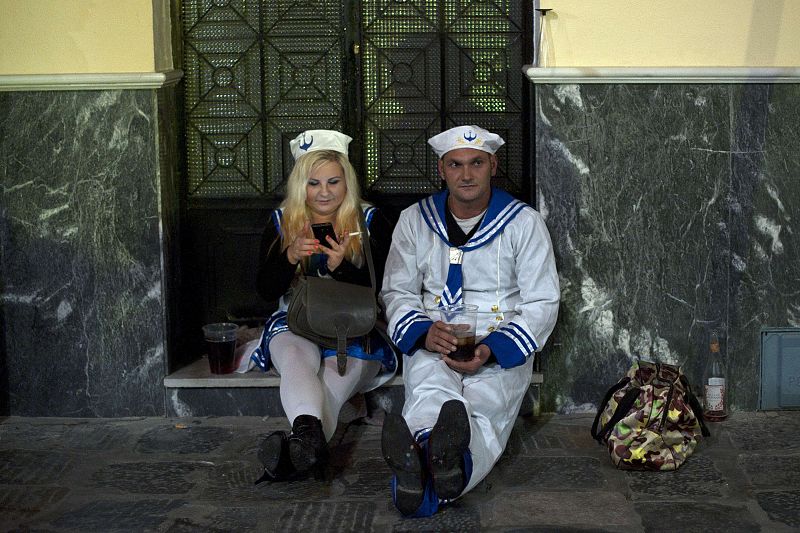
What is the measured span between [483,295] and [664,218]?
99cm

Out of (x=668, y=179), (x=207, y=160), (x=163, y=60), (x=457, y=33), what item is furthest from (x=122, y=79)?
(x=668, y=179)

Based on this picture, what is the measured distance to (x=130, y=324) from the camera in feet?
18.8

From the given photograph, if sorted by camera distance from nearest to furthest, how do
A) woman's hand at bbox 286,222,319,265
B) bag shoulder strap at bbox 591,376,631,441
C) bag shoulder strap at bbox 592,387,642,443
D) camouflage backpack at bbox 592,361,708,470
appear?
camouflage backpack at bbox 592,361,708,470
bag shoulder strap at bbox 592,387,642,443
bag shoulder strap at bbox 591,376,631,441
woman's hand at bbox 286,222,319,265

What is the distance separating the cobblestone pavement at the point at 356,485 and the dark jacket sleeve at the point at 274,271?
2.20ft

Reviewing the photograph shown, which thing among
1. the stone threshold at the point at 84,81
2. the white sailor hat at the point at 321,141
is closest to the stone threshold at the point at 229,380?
the white sailor hat at the point at 321,141

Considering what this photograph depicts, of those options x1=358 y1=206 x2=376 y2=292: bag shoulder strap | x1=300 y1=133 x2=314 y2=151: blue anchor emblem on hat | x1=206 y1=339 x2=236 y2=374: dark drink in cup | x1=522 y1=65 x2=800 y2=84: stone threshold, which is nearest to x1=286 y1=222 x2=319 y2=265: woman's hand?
x1=358 y1=206 x2=376 y2=292: bag shoulder strap

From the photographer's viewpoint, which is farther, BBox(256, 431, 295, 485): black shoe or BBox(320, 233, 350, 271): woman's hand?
BBox(320, 233, 350, 271): woman's hand

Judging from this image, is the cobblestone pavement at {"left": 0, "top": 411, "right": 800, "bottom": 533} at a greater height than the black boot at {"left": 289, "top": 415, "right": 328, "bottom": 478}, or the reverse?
the black boot at {"left": 289, "top": 415, "right": 328, "bottom": 478}

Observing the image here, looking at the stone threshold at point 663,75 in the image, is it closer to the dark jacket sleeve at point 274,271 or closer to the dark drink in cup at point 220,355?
the dark jacket sleeve at point 274,271

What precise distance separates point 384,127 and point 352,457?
1.80 metres

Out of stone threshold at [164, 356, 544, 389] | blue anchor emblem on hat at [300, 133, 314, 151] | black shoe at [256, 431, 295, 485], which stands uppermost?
blue anchor emblem on hat at [300, 133, 314, 151]

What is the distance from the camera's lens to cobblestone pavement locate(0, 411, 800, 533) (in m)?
4.40

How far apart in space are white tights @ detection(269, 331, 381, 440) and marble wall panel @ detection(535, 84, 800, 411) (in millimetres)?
977

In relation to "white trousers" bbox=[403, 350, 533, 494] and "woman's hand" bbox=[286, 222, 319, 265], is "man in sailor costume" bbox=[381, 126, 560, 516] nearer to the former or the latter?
"white trousers" bbox=[403, 350, 533, 494]
